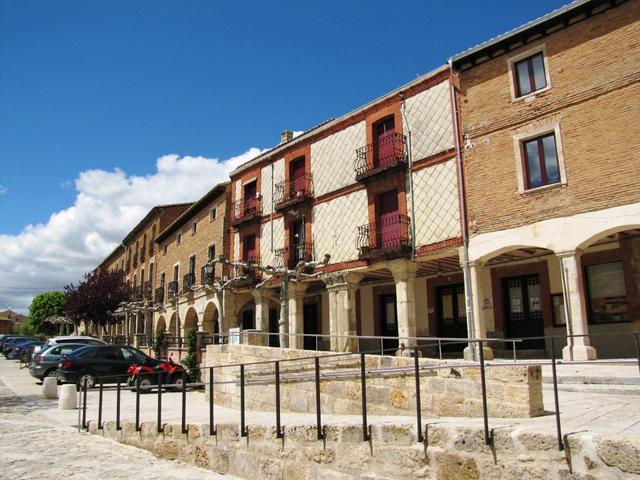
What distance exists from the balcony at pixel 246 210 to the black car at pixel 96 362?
8545mm

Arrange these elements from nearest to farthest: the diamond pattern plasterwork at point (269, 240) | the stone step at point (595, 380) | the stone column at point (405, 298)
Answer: the stone step at point (595, 380) → the stone column at point (405, 298) → the diamond pattern plasterwork at point (269, 240)

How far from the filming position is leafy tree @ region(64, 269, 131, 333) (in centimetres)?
4159

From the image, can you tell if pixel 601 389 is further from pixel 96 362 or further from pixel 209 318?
pixel 209 318

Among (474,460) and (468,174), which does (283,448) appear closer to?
(474,460)

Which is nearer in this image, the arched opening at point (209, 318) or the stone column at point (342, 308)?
the stone column at point (342, 308)

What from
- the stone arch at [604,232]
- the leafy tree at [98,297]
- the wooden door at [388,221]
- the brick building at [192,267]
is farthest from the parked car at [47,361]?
the leafy tree at [98,297]

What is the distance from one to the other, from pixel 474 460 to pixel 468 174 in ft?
39.4

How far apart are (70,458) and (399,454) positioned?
530 cm

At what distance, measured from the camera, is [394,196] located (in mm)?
18562

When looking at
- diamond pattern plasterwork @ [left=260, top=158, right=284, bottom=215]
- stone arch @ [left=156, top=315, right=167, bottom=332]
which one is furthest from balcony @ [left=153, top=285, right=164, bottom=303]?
diamond pattern plasterwork @ [left=260, top=158, right=284, bottom=215]

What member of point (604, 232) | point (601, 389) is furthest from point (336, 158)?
point (601, 389)

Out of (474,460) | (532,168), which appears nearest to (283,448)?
(474,460)

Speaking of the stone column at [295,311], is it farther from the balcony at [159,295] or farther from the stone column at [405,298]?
the balcony at [159,295]

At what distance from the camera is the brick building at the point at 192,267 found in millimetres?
28359
